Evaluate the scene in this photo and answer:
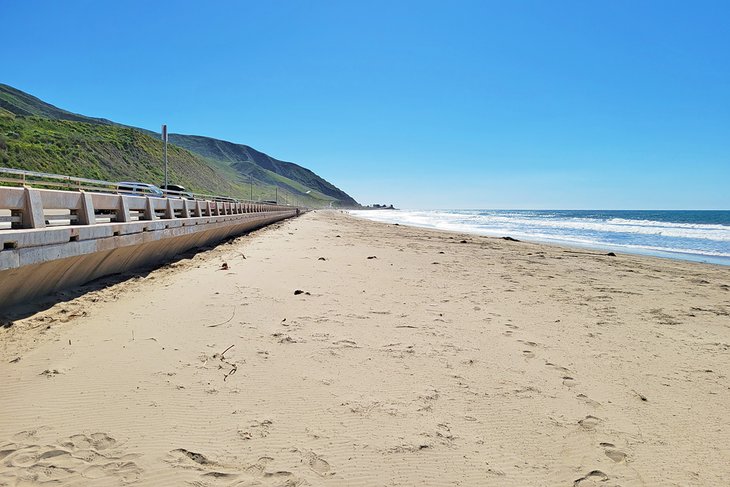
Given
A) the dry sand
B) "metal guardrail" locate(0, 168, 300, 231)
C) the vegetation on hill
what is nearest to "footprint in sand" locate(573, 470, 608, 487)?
the dry sand

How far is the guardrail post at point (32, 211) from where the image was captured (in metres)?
5.45

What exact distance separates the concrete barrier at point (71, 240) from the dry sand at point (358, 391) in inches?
18.1

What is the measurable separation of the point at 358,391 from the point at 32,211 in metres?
4.88

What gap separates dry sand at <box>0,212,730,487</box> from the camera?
264cm

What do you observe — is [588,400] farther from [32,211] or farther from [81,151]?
[81,151]

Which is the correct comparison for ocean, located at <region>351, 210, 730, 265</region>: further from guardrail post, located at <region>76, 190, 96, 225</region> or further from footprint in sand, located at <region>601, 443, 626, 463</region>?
guardrail post, located at <region>76, 190, 96, 225</region>

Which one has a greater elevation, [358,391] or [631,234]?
[631,234]

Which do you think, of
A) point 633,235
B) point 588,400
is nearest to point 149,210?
point 588,400

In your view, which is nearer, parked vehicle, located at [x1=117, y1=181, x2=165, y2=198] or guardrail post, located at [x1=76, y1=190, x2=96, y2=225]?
guardrail post, located at [x1=76, y1=190, x2=96, y2=225]

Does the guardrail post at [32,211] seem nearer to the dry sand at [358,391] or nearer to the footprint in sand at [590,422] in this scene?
the dry sand at [358,391]

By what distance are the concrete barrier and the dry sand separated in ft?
1.51

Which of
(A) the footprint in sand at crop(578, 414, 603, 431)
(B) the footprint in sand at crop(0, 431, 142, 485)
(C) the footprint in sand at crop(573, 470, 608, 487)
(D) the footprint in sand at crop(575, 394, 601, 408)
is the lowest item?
(C) the footprint in sand at crop(573, 470, 608, 487)

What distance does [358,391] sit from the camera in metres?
3.63

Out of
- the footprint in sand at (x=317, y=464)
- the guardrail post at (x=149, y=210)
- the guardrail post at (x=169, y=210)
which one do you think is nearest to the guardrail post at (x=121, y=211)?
the guardrail post at (x=149, y=210)
